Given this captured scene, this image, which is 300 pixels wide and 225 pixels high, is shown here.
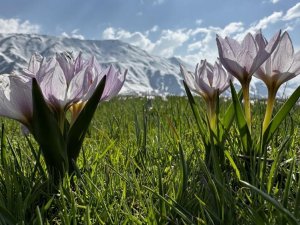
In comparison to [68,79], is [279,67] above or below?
above

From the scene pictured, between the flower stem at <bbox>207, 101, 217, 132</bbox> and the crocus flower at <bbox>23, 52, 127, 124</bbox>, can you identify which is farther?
the flower stem at <bbox>207, 101, 217, 132</bbox>

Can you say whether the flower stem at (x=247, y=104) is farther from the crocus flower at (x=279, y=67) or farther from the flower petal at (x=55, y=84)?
the flower petal at (x=55, y=84)

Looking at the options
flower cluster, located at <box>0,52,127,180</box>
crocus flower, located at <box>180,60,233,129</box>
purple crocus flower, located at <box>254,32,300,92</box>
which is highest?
purple crocus flower, located at <box>254,32,300,92</box>

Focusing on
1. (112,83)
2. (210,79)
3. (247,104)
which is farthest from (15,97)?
(247,104)

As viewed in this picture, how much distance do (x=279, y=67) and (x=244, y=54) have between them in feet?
0.52

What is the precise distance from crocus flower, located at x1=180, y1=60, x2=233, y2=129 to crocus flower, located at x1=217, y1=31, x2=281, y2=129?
0.14m

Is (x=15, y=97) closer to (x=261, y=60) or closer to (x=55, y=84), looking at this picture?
(x=55, y=84)

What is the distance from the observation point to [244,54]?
Answer: 1505 millimetres

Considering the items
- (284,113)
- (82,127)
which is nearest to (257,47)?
(284,113)

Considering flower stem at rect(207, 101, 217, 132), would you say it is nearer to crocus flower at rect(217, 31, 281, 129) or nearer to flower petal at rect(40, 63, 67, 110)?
crocus flower at rect(217, 31, 281, 129)

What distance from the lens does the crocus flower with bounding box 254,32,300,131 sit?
150cm

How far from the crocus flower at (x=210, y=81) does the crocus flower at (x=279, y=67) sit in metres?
0.17

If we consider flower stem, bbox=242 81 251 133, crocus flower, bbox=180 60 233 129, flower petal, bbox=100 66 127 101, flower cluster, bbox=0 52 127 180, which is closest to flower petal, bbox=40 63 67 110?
flower cluster, bbox=0 52 127 180

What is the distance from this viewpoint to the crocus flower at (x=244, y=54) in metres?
1.44
